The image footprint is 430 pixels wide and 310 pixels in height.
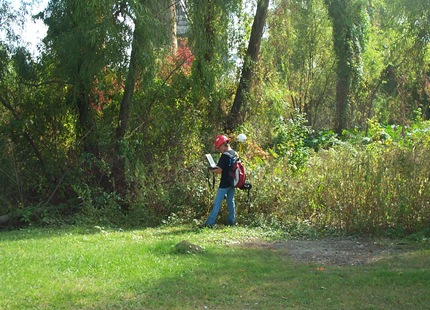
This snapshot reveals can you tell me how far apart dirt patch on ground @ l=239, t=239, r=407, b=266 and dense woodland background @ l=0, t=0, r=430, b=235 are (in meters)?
0.87

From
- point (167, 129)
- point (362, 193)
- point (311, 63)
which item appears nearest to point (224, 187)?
point (362, 193)

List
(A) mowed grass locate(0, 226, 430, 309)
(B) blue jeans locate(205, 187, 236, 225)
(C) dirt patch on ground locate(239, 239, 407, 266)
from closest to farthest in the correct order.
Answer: (A) mowed grass locate(0, 226, 430, 309)
(C) dirt patch on ground locate(239, 239, 407, 266)
(B) blue jeans locate(205, 187, 236, 225)

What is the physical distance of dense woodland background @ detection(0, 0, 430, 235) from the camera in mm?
9094

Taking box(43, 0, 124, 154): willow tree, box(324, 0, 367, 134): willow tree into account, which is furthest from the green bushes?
box(324, 0, 367, 134): willow tree

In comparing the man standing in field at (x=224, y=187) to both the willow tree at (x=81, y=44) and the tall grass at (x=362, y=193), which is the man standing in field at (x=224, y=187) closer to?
the tall grass at (x=362, y=193)

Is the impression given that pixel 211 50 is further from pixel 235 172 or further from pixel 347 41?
pixel 347 41

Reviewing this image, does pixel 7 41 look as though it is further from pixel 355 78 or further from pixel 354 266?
pixel 355 78

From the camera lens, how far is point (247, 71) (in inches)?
551

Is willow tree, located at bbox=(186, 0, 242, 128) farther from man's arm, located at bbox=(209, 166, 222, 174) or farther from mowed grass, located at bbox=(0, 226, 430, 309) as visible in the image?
mowed grass, located at bbox=(0, 226, 430, 309)

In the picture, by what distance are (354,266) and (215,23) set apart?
842 cm

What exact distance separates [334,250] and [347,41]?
16.0 m

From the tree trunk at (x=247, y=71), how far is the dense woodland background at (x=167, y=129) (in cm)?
4

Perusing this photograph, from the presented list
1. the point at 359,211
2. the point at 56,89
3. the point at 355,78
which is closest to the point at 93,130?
the point at 56,89

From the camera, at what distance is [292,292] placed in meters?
5.26
